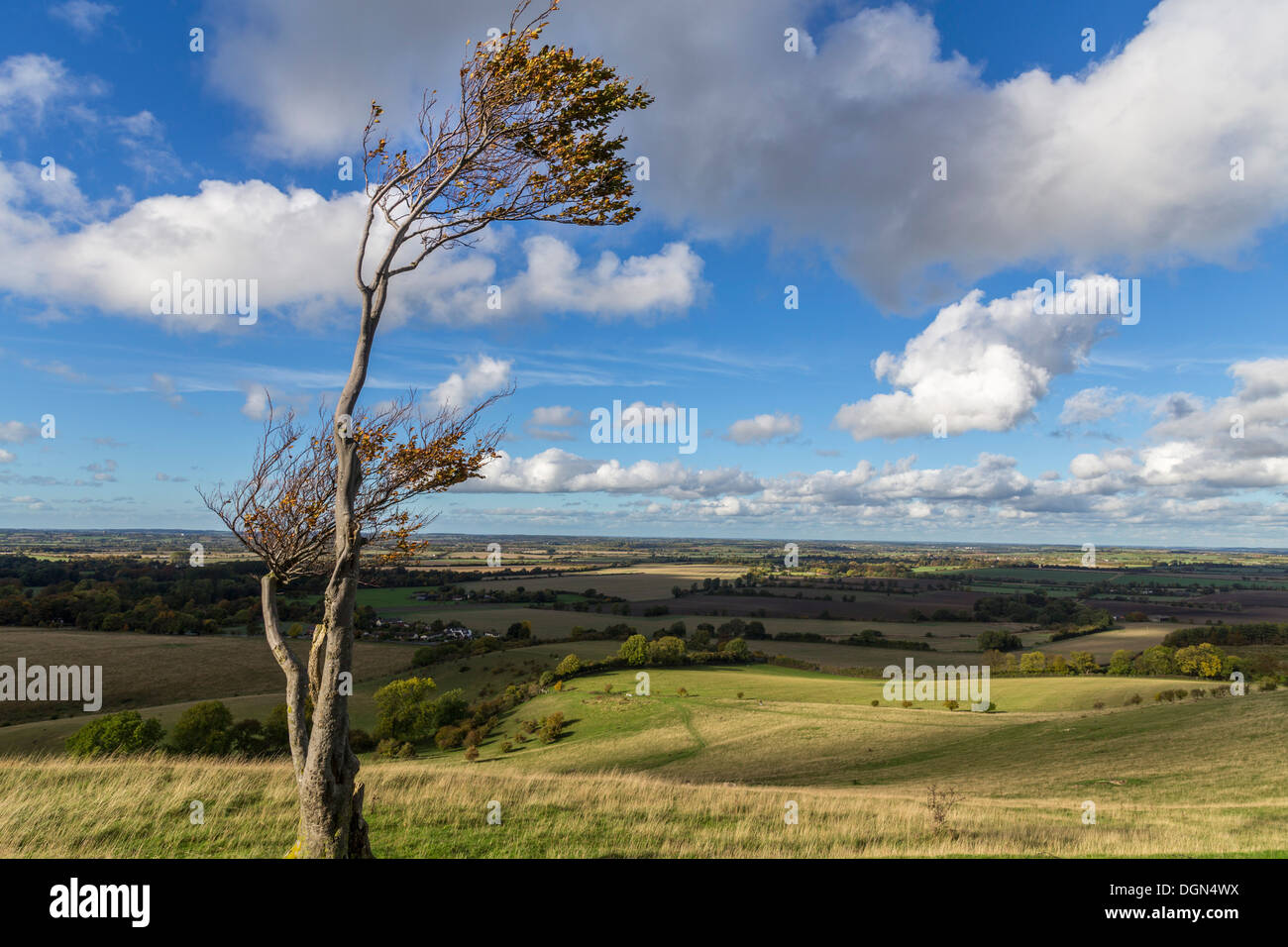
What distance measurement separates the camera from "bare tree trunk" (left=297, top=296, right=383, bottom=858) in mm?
7090

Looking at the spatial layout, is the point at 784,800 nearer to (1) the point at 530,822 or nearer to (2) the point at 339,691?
(1) the point at 530,822

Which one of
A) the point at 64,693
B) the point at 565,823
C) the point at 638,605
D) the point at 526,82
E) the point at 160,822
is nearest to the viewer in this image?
the point at 526,82

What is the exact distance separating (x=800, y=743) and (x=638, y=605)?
7655 cm

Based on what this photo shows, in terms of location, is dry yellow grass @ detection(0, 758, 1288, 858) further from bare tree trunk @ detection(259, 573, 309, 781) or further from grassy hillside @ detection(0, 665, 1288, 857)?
bare tree trunk @ detection(259, 573, 309, 781)

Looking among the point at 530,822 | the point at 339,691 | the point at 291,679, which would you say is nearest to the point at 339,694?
the point at 339,691

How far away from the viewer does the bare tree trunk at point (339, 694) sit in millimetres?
7090

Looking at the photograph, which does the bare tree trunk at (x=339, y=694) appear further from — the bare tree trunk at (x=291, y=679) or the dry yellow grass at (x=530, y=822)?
the dry yellow grass at (x=530, y=822)

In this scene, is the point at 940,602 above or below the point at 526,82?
below

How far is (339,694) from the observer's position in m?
7.34

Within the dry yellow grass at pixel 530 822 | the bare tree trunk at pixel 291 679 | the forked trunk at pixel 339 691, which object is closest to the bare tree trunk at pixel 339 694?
the forked trunk at pixel 339 691

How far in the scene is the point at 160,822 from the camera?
9.92 m
